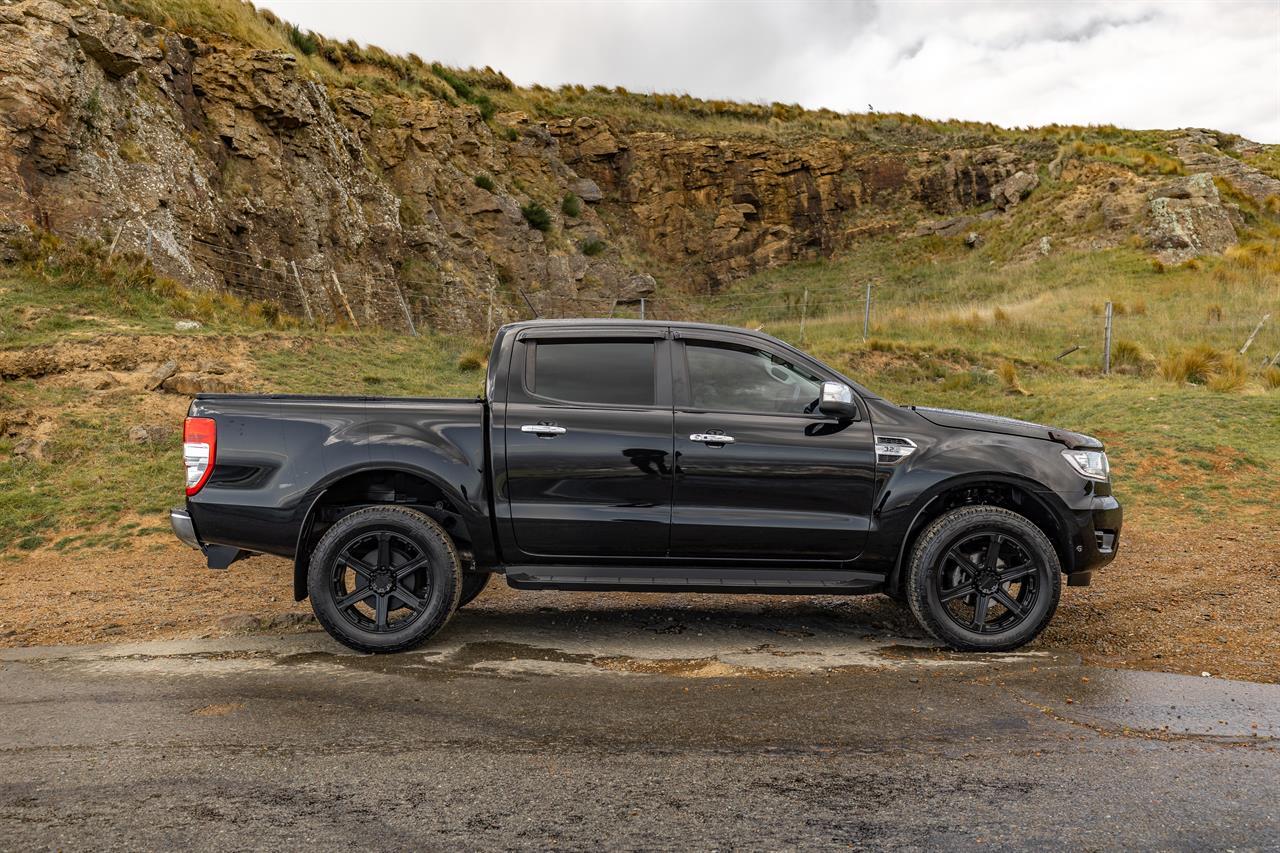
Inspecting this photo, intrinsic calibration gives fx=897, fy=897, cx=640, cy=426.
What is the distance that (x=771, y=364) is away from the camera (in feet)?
18.9

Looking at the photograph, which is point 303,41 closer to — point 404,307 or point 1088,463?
point 404,307

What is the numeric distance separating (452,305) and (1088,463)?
948 inches

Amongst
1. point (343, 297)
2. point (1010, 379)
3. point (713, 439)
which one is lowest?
point (713, 439)

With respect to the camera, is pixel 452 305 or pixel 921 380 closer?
pixel 921 380

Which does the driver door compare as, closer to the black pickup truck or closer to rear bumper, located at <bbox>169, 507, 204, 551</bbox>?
the black pickup truck

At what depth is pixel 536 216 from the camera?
3322 cm

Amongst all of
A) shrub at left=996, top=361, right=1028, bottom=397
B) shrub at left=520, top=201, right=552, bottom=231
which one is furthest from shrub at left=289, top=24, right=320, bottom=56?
shrub at left=996, top=361, right=1028, bottom=397

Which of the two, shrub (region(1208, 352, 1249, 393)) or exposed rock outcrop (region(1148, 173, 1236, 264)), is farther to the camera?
exposed rock outcrop (region(1148, 173, 1236, 264))

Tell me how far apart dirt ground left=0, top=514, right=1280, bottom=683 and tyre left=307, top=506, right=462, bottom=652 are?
0.91 meters

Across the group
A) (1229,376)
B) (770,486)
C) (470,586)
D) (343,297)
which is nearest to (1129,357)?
(1229,376)

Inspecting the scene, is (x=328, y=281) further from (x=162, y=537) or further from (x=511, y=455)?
(x=511, y=455)

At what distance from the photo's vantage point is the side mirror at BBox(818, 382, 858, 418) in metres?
5.38

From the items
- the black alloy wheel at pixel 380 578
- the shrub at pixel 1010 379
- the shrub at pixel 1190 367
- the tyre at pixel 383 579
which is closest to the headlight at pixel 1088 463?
the tyre at pixel 383 579

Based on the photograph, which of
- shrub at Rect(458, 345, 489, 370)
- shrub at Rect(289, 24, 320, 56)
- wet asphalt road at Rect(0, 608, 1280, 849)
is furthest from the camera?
shrub at Rect(289, 24, 320, 56)
